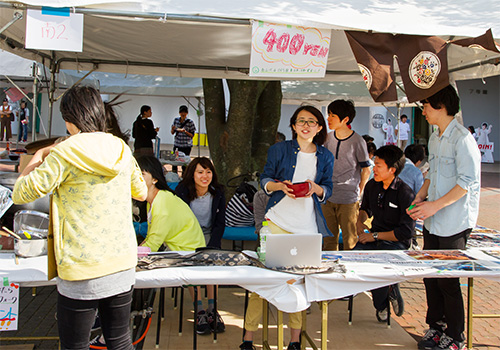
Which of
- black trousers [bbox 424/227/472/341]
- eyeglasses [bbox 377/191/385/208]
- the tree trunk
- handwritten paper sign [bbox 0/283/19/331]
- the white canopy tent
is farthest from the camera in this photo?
the tree trunk

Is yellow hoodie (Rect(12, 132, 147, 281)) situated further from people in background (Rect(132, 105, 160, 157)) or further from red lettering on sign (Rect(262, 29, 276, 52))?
people in background (Rect(132, 105, 160, 157))

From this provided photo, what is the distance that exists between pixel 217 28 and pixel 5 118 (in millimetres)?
23713

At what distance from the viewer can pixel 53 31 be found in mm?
3250

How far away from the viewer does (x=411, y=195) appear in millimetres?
4223

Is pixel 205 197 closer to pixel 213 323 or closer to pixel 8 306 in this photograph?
pixel 213 323

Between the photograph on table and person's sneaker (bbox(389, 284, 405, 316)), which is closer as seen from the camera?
the photograph on table

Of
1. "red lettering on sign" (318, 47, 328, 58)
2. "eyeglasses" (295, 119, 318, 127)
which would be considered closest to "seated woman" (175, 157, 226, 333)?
"eyeglasses" (295, 119, 318, 127)

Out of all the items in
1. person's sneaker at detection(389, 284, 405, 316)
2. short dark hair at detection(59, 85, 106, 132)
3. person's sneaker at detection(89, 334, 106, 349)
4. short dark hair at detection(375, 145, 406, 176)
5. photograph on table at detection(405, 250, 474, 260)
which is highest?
short dark hair at detection(59, 85, 106, 132)

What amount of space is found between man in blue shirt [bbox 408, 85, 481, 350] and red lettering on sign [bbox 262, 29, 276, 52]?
1.28m

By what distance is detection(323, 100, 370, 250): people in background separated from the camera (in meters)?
5.07

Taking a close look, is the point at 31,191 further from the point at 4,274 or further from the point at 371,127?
the point at 371,127

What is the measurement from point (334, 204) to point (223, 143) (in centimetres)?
274

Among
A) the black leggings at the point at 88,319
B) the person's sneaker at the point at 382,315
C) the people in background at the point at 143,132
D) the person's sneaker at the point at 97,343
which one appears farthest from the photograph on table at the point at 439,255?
the people in background at the point at 143,132

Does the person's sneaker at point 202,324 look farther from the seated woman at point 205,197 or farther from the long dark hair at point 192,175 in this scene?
the long dark hair at point 192,175
